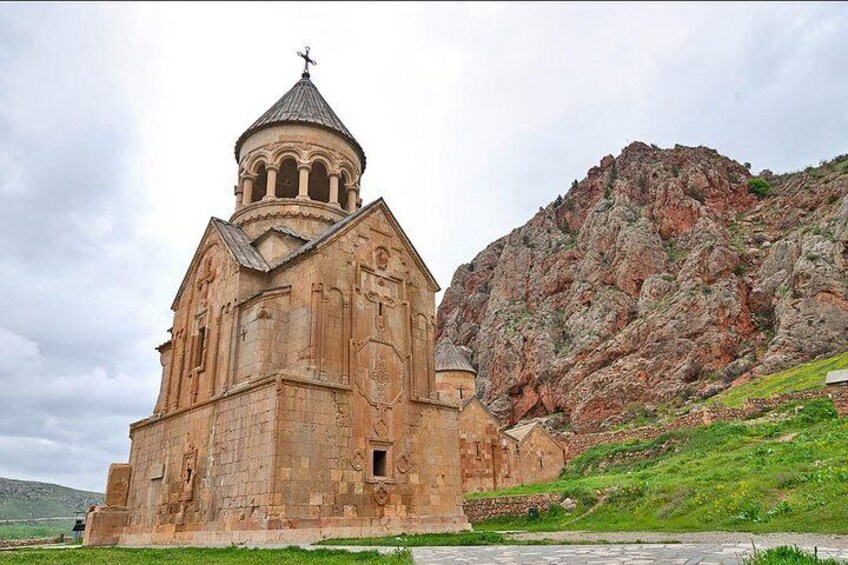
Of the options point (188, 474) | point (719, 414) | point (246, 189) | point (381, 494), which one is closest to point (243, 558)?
point (381, 494)

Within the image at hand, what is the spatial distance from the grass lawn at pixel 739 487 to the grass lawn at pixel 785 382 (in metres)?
4.11

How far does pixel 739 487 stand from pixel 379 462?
22.3 feet

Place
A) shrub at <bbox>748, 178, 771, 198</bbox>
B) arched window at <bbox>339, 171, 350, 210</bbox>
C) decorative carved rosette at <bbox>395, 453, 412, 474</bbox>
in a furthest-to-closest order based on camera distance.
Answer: shrub at <bbox>748, 178, 771, 198</bbox>
arched window at <bbox>339, 171, 350, 210</bbox>
decorative carved rosette at <bbox>395, 453, 412, 474</bbox>

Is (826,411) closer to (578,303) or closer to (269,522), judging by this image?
(269,522)

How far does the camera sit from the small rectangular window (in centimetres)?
1175

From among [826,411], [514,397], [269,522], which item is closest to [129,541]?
[269,522]

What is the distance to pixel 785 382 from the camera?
25094mm

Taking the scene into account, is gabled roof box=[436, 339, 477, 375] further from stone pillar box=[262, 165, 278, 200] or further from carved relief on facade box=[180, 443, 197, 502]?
carved relief on facade box=[180, 443, 197, 502]

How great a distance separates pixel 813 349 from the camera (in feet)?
95.3

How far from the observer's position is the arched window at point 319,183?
55.9 feet

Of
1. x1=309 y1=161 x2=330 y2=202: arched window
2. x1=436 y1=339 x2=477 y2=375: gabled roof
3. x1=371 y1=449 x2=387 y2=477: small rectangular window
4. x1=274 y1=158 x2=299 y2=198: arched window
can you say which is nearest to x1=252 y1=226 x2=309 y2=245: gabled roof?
x1=309 y1=161 x2=330 y2=202: arched window

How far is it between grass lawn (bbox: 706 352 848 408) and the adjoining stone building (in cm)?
788

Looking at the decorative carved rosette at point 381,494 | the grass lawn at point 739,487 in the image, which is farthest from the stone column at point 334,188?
the grass lawn at point 739,487

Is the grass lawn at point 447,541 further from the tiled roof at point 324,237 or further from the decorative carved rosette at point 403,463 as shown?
the tiled roof at point 324,237
